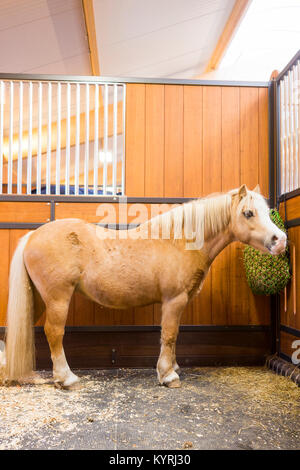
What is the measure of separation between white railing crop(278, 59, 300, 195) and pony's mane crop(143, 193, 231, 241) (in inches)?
23.8

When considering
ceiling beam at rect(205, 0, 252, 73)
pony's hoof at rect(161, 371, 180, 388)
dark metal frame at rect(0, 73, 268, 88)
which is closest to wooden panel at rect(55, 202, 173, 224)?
dark metal frame at rect(0, 73, 268, 88)

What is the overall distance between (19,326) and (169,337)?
93 centimetres

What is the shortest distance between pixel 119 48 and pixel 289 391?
373 centimetres

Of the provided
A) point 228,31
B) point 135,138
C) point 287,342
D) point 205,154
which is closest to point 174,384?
point 287,342

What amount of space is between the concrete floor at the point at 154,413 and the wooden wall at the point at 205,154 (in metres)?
0.52

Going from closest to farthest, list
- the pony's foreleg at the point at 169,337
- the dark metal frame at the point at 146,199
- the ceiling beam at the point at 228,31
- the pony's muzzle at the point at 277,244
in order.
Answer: the pony's muzzle at the point at 277,244 → the pony's foreleg at the point at 169,337 → the dark metal frame at the point at 146,199 → the ceiling beam at the point at 228,31

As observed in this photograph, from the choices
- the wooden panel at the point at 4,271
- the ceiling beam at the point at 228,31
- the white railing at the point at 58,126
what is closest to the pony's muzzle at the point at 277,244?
the white railing at the point at 58,126

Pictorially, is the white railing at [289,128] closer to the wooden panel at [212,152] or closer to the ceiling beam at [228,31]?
the wooden panel at [212,152]

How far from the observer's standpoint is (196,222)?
7.05 ft

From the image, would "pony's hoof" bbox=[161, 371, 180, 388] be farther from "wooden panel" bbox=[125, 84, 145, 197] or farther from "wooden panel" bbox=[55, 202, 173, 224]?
"wooden panel" bbox=[125, 84, 145, 197]

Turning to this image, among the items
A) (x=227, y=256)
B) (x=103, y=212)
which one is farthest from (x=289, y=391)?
(x=103, y=212)

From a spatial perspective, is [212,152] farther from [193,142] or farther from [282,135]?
[282,135]

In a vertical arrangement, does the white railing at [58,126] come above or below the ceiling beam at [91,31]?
below

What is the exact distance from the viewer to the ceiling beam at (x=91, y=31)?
2.80 meters
